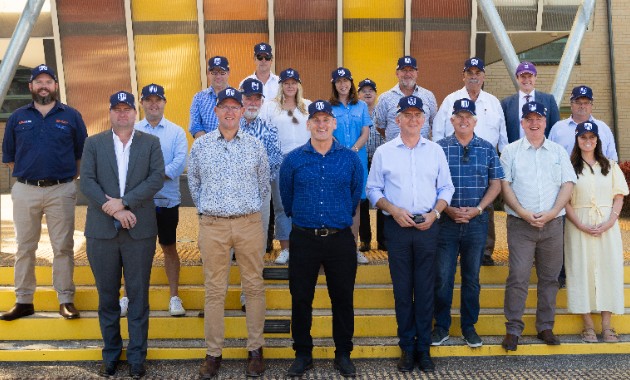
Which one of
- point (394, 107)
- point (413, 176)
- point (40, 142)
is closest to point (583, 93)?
point (394, 107)

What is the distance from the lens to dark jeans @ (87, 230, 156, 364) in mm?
4422

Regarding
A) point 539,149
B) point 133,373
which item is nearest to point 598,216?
point 539,149

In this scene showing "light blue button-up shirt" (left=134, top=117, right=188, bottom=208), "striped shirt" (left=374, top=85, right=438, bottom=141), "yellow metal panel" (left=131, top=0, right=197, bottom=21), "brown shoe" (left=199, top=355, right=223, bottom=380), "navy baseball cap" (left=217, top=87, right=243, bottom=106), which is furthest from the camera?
"yellow metal panel" (left=131, top=0, right=197, bottom=21)

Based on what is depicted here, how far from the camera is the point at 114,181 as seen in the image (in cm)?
444

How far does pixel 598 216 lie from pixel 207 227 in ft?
10.6

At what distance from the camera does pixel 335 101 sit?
5414 millimetres

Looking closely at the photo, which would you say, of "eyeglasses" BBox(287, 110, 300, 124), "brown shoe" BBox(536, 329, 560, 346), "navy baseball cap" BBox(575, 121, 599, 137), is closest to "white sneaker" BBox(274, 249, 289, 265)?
"eyeglasses" BBox(287, 110, 300, 124)

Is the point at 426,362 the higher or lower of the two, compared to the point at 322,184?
lower

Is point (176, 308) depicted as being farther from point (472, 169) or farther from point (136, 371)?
point (472, 169)

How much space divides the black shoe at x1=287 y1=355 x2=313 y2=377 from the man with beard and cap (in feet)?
6.55

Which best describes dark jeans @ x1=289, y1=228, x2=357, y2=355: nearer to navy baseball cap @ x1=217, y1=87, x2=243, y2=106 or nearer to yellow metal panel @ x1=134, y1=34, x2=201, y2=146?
navy baseball cap @ x1=217, y1=87, x2=243, y2=106

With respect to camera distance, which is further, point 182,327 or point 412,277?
point 182,327

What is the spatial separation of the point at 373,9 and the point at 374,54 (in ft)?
2.22

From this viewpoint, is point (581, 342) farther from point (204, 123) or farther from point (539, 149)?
point (204, 123)
